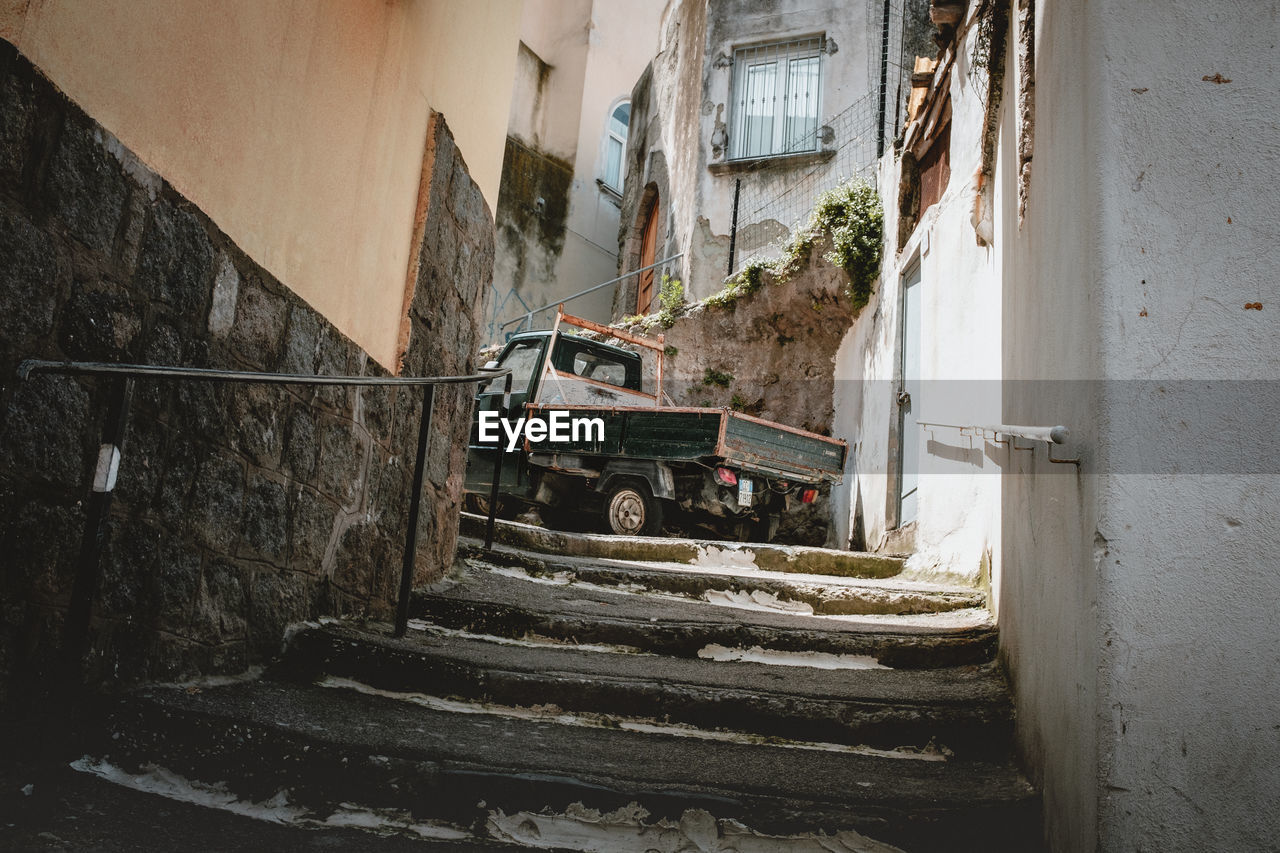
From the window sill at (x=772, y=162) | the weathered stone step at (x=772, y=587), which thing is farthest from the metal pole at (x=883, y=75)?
the weathered stone step at (x=772, y=587)

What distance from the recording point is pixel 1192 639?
6.19 ft

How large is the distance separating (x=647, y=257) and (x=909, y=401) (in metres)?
10.2

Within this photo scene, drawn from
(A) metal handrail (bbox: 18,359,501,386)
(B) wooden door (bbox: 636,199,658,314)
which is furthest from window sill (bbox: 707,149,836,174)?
(A) metal handrail (bbox: 18,359,501,386)

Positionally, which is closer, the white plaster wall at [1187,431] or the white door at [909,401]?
the white plaster wall at [1187,431]

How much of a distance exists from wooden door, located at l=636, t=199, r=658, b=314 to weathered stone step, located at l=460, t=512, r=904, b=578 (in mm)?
9807

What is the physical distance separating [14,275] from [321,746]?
128 cm

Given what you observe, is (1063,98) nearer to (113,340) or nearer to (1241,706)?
(1241,706)

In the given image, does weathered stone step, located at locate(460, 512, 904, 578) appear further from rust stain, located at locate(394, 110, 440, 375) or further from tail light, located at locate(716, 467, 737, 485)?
rust stain, located at locate(394, 110, 440, 375)

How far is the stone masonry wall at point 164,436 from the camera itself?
76.5 inches

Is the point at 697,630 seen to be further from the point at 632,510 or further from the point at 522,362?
the point at 522,362

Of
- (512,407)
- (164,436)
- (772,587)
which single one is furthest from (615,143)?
(164,436)

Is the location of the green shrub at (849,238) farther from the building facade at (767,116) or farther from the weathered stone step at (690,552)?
the weathered stone step at (690,552)

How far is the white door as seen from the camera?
7418mm

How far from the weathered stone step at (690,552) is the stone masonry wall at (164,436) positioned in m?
2.03
